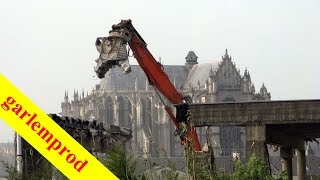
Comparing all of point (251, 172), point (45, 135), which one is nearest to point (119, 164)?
point (45, 135)

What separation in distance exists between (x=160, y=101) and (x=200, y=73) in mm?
13495

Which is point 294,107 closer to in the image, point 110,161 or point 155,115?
point 110,161

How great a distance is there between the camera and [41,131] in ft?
11.7

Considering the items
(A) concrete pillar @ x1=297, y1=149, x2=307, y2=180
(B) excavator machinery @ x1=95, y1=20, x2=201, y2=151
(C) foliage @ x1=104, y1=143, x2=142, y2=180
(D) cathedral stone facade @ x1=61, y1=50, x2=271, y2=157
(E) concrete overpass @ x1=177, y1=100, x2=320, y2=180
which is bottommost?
(C) foliage @ x1=104, y1=143, x2=142, y2=180

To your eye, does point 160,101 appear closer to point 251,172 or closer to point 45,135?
point 251,172

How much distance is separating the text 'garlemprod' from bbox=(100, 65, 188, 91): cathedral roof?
304 ft

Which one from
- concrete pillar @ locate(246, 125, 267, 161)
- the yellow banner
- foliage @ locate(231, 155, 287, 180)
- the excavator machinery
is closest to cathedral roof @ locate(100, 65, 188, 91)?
the excavator machinery

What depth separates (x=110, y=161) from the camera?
24.7 ft

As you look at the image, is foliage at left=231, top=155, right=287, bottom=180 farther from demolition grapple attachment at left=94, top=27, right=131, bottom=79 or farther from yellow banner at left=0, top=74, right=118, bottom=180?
demolition grapple attachment at left=94, top=27, right=131, bottom=79

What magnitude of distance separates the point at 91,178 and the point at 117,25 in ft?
66.6

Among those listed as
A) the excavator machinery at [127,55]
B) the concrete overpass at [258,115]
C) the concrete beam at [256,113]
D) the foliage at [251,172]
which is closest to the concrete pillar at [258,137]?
the concrete overpass at [258,115]

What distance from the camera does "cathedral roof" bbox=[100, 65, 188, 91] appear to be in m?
97.8

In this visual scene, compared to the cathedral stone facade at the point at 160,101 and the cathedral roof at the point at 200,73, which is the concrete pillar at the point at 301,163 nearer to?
the cathedral stone facade at the point at 160,101

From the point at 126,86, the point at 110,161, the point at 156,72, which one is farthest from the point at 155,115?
the point at 110,161
